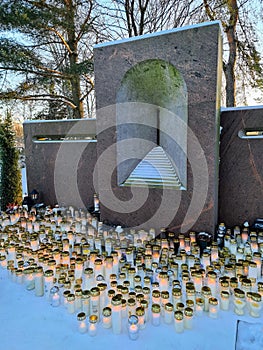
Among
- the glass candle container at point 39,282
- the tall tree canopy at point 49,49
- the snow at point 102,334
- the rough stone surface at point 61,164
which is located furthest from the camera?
the tall tree canopy at point 49,49

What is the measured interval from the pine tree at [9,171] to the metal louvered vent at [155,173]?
10.9 feet

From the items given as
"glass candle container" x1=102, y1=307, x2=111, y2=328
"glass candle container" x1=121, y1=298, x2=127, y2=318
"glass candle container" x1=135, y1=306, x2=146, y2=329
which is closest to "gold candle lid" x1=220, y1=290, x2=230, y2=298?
"glass candle container" x1=135, y1=306, x2=146, y2=329

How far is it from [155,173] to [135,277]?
158 centimetres

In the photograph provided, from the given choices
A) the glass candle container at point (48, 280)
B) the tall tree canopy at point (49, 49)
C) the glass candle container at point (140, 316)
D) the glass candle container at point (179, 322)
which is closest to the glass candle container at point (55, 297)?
the glass candle container at point (48, 280)

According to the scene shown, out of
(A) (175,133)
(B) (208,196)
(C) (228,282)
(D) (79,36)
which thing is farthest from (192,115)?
(D) (79,36)

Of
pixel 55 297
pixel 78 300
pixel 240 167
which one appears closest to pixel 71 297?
pixel 78 300

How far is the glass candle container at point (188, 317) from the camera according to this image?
1650 millimetres

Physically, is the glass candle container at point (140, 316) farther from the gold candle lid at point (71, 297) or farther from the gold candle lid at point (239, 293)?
the gold candle lid at point (239, 293)

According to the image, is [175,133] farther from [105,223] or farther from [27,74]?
[27,74]

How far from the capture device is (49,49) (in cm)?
694

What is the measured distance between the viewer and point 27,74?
5988 millimetres

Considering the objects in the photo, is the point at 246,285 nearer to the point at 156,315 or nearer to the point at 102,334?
the point at 156,315

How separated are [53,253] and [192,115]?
2.17 metres

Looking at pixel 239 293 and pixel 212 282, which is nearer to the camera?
pixel 239 293
